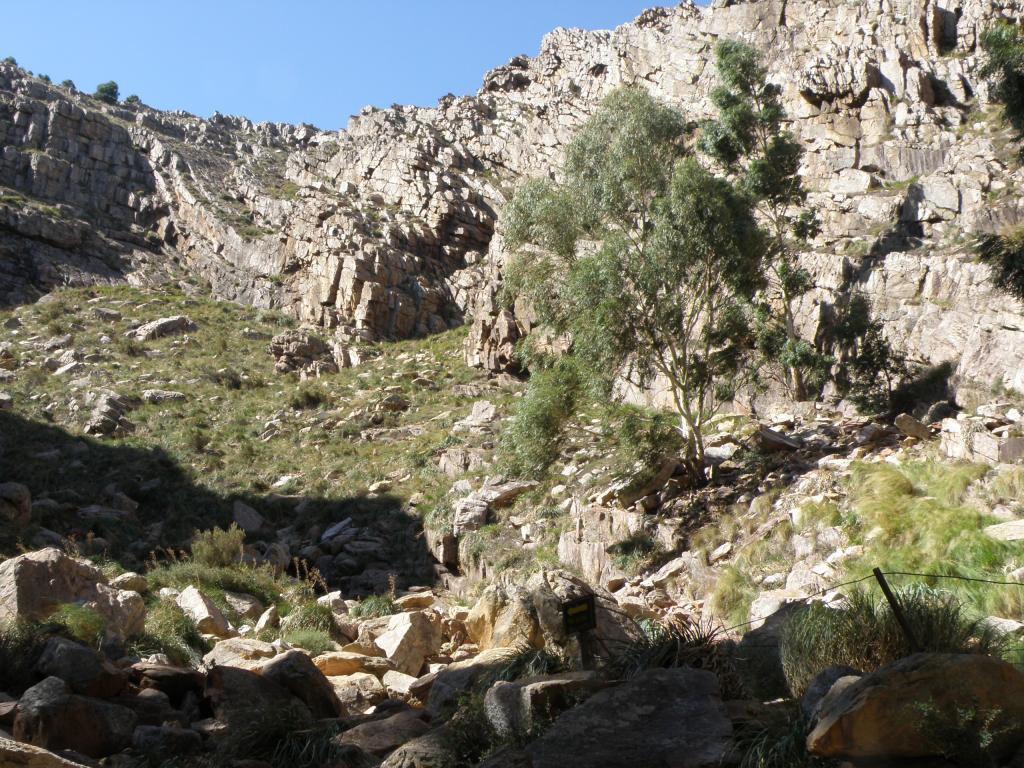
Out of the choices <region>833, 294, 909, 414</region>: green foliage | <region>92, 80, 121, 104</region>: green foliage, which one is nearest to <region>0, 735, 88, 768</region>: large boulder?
<region>833, 294, 909, 414</region>: green foliage

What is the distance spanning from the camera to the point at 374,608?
44.2ft

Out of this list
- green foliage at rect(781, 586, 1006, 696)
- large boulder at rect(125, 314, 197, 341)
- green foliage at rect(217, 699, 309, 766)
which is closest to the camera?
green foliage at rect(781, 586, 1006, 696)

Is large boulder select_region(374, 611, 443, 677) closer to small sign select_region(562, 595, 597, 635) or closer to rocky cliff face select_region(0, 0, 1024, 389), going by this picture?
small sign select_region(562, 595, 597, 635)

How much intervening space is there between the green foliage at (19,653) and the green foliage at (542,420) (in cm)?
991

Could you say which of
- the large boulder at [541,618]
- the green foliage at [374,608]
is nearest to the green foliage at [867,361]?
the large boulder at [541,618]

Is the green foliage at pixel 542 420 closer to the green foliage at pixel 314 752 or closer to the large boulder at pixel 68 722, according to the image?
the green foliage at pixel 314 752

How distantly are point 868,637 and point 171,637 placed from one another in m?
7.80

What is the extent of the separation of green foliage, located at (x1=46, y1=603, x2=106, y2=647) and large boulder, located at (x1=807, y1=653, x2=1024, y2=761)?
23.8ft

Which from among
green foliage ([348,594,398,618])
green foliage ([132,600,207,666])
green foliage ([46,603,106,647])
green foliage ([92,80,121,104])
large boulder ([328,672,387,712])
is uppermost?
green foliage ([92,80,121,104])

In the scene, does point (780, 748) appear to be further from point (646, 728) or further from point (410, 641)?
point (410, 641)

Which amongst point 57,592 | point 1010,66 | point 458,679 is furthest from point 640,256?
point 57,592

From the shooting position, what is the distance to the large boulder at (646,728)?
4.98 meters

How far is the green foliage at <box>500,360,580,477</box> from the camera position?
53.7ft

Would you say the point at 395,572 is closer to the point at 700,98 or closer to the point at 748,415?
the point at 748,415
